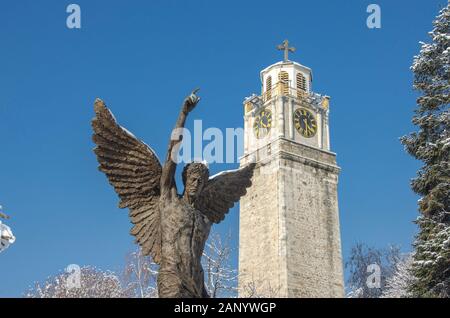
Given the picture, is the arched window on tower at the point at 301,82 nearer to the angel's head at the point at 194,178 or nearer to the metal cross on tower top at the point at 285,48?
the metal cross on tower top at the point at 285,48

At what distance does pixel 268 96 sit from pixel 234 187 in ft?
138

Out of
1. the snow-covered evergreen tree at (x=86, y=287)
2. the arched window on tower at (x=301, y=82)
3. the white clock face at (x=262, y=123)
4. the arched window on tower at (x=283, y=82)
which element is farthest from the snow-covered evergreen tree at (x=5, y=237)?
the arched window on tower at (x=301, y=82)

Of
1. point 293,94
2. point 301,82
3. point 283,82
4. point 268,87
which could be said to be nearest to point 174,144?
point 283,82

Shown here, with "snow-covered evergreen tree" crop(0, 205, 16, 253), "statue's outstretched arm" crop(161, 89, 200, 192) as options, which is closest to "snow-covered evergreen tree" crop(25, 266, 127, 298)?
"snow-covered evergreen tree" crop(0, 205, 16, 253)

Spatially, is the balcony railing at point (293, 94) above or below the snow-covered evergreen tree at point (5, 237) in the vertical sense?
above

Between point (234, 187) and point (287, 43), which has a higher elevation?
point (287, 43)

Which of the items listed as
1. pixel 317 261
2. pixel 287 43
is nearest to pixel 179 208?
pixel 317 261

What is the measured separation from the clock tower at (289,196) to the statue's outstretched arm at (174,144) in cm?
3295

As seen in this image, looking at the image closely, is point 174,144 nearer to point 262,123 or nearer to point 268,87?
point 262,123

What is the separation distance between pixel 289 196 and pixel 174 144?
3775 centimetres

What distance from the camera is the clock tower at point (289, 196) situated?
4281 centimetres
